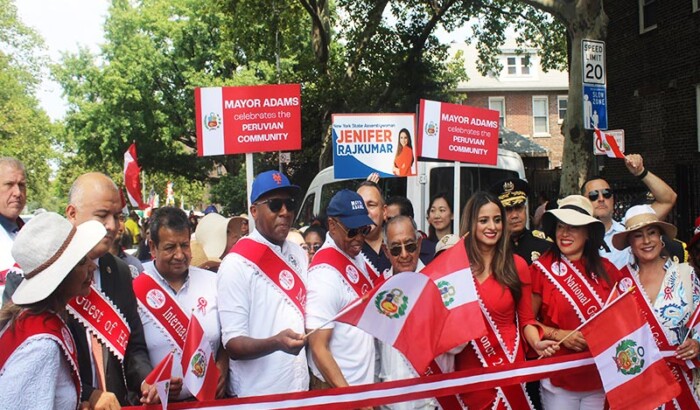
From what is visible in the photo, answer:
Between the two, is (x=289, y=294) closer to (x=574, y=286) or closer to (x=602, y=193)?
(x=574, y=286)

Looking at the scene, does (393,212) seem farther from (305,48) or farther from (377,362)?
(305,48)

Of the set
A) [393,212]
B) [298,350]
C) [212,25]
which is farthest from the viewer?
[212,25]

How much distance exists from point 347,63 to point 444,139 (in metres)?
15.2

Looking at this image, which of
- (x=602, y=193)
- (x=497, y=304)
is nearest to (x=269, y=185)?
(x=497, y=304)

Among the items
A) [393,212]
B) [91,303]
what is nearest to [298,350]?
[91,303]

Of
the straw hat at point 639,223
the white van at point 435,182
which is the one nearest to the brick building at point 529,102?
the white van at point 435,182

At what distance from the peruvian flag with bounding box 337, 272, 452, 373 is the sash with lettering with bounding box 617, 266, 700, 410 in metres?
1.42


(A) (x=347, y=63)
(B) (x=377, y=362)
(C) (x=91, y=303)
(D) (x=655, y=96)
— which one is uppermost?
(A) (x=347, y=63)

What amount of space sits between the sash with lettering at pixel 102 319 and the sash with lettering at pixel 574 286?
2472 millimetres

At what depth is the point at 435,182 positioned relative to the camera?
10.4m

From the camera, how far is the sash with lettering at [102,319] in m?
3.10

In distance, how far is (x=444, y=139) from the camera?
810 cm

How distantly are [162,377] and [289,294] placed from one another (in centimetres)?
87

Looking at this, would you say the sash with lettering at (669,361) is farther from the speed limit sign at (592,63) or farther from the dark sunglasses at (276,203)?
the speed limit sign at (592,63)
